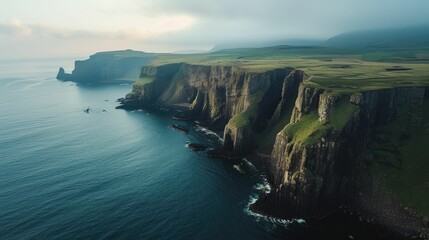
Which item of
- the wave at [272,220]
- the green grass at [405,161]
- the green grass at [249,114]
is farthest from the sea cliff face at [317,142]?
the green grass at [405,161]

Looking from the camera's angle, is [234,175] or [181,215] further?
[234,175]

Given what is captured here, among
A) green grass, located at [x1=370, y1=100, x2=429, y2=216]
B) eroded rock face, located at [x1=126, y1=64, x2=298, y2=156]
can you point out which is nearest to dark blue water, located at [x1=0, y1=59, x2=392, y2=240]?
eroded rock face, located at [x1=126, y1=64, x2=298, y2=156]

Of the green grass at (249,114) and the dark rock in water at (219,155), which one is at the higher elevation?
the green grass at (249,114)

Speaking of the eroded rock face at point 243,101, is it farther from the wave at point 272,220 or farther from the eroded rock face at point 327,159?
the wave at point 272,220

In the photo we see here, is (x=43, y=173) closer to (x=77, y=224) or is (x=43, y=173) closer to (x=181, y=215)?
(x=77, y=224)

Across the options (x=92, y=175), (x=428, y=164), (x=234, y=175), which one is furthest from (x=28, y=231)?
(x=428, y=164)

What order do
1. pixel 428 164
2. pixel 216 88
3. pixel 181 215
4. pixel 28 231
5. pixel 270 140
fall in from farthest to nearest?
1. pixel 216 88
2. pixel 270 140
3. pixel 428 164
4. pixel 181 215
5. pixel 28 231

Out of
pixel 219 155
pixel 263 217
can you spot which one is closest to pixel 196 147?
pixel 219 155
